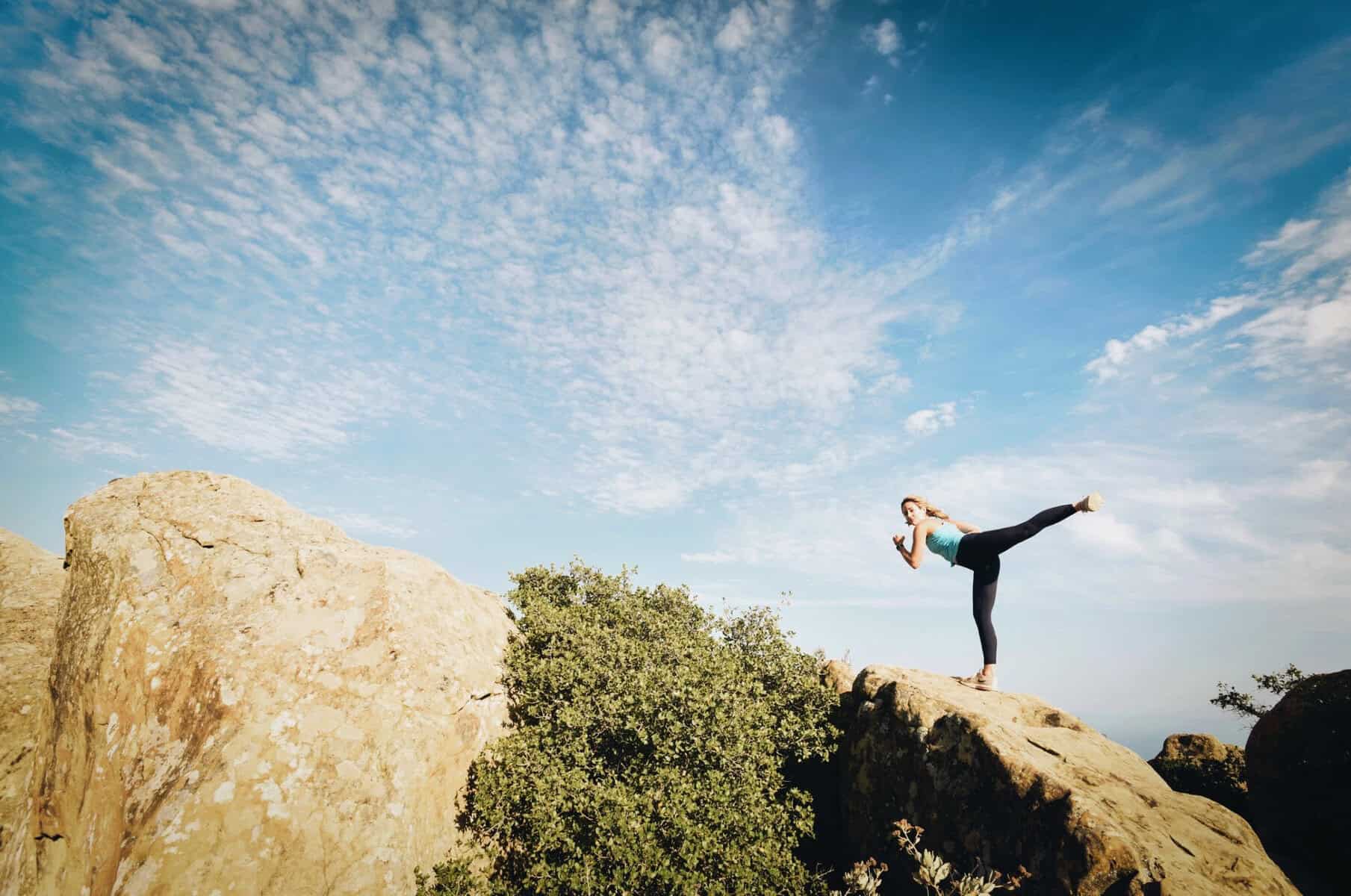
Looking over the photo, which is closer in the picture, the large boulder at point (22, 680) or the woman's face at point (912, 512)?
the large boulder at point (22, 680)

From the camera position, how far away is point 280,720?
1097cm

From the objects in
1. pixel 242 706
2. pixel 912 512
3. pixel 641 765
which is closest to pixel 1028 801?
pixel 912 512

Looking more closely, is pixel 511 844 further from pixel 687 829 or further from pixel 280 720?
pixel 280 720

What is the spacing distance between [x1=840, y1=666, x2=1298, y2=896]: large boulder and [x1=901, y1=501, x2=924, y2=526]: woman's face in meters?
4.48

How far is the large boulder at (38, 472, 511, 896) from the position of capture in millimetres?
9891

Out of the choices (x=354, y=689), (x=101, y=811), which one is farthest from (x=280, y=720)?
(x=101, y=811)

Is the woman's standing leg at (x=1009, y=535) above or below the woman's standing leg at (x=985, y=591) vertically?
above

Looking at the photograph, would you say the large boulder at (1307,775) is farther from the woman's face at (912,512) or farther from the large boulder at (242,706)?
the large boulder at (242,706)

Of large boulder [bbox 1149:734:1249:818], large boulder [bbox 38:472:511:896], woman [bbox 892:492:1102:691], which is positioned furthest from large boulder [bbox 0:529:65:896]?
large boulder [bbox 1149:734:1249:818]

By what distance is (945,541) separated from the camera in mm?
12898

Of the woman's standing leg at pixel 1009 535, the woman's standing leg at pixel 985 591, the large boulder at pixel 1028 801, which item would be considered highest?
the woman's standing leg at pixel 1009 535

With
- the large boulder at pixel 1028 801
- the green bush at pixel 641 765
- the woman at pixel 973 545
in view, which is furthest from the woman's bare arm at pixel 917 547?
the green bush at pixel 641 765

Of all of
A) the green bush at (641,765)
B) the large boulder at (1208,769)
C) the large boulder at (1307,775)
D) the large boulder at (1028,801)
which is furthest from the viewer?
the large boulder at (1208,769)

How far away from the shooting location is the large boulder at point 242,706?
9.89 metres
